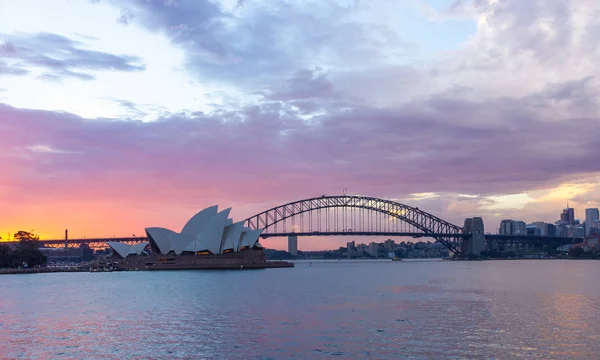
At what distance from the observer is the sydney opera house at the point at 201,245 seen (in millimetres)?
101250

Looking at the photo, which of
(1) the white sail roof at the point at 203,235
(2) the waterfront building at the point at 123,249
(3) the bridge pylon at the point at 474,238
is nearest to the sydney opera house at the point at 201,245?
(1) the white sail roof at the point at 203,235

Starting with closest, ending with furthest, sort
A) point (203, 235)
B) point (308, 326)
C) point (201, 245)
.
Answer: point (308, 326) → point (203, 235) → point (201, 245)

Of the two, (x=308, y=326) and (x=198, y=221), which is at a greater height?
(x=198, y=221)

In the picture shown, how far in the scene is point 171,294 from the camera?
166ft

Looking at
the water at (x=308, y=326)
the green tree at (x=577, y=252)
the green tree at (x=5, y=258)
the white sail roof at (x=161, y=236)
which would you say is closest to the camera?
the water at (x=308, y=326)

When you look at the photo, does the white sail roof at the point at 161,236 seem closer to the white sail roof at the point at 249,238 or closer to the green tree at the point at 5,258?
the white sail roof at the point at 249,238

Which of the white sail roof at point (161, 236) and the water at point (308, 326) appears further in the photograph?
the white sail roof at point (161, 236)

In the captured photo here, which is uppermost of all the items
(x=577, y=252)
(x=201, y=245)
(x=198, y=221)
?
(x=198, y=221)

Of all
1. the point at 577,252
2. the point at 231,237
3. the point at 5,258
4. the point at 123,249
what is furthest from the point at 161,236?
the point at 577,252

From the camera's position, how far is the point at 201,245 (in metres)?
102

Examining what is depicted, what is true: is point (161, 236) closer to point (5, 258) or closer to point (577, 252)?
point (5, 258)

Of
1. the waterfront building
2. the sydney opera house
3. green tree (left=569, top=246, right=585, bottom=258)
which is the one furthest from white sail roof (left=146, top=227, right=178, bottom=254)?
green tree (left=569, top=246, right=585, bottom=258)

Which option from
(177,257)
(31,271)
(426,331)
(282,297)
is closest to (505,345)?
(426,331)

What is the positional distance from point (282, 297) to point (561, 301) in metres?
18.7
